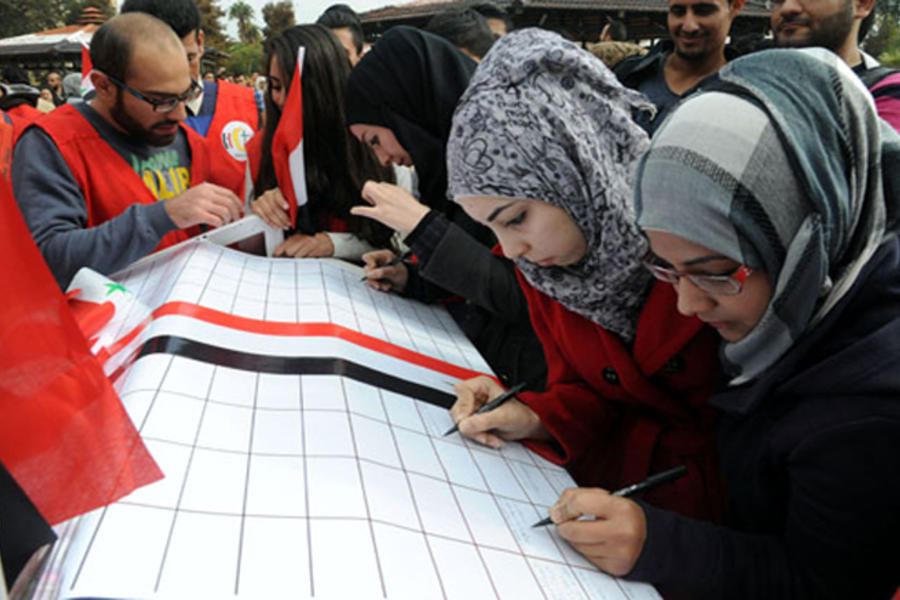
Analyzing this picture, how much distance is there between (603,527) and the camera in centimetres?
65

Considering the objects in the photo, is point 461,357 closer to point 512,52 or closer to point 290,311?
point 290,311

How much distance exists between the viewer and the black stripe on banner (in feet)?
2.69

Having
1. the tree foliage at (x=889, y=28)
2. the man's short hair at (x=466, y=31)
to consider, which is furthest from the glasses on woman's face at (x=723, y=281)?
the tree foliage at (x=889, y=28)

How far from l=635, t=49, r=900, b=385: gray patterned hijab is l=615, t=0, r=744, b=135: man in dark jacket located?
1908mm

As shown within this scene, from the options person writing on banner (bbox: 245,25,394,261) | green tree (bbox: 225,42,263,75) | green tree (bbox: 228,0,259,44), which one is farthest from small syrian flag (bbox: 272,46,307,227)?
green tree (bbox: 228,0,259,44)

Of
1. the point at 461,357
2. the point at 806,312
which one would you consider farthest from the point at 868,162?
the point at 461,357

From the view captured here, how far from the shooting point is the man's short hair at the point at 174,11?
2.28 m

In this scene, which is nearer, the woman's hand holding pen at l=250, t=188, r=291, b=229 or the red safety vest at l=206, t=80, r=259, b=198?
the woman's hand holding pen at l=250, t=188, r=291, b=229

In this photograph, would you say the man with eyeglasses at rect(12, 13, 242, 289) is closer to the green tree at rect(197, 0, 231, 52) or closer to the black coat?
the black coat

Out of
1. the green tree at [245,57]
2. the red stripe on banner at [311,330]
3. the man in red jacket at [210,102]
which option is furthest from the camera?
the green tree at [245,57]

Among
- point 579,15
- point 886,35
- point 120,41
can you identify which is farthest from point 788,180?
point 886,35

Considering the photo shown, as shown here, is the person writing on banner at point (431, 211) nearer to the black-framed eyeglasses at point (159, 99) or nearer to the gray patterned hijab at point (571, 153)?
the gray patterned hijab at point (571, 153)

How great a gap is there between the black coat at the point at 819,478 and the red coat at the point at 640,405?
0.14m

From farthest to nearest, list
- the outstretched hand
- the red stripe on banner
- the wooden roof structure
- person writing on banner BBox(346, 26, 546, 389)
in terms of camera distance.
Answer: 1. the wooden roof structure
2. the outstretched hand
3. person writing on banner BBox(346, 26, 546, 389)
4. the red stripe on banner
